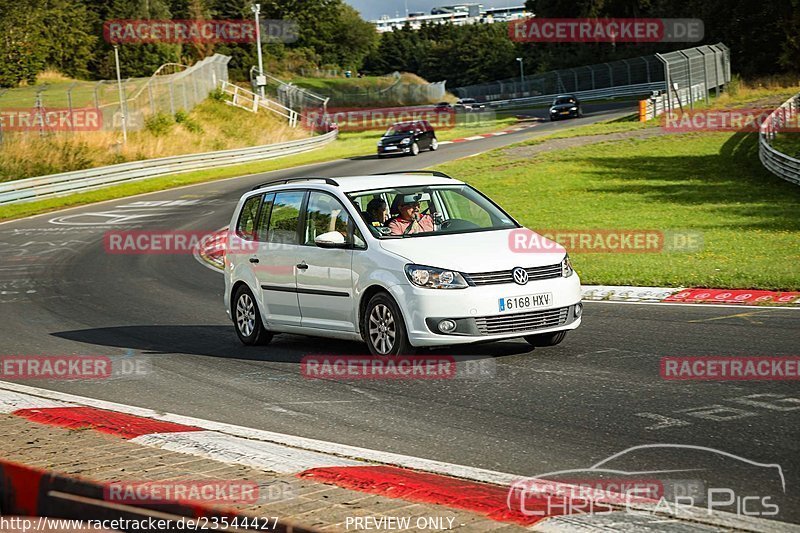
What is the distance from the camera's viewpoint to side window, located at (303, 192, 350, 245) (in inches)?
444

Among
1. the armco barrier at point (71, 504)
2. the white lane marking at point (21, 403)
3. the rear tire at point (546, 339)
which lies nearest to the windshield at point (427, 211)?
the rear tire at point (546, 339)

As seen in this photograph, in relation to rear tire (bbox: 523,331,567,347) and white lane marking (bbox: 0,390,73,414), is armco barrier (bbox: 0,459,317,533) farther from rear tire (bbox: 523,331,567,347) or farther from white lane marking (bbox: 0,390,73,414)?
rear tire (bbox: 523,331,567,347)

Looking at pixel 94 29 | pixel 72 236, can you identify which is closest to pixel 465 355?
pixel 72 236

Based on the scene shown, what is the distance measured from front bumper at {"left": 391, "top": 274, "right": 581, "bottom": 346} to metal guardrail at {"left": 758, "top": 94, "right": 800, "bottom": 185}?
20.5m

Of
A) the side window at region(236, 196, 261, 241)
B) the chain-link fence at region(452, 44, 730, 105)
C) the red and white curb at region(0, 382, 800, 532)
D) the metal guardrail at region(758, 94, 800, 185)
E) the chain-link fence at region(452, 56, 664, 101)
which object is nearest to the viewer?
the red and white curb at region(0, 382, 800, 532)

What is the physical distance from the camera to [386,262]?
34.0ft

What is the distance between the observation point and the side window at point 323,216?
11266 mm

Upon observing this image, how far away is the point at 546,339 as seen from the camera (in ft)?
35.7

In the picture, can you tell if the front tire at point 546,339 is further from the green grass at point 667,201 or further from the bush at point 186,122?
the bush at point 186,122

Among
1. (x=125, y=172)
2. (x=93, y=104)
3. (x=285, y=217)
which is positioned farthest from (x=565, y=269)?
(x=93, y=104)

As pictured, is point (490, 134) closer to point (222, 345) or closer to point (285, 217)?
point (222, 345)

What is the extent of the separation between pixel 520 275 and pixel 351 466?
387cm

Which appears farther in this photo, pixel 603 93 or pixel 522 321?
pixel 603 93

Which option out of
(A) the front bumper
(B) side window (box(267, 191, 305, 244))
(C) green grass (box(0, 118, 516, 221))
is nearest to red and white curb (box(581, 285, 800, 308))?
(A) the front bumper
